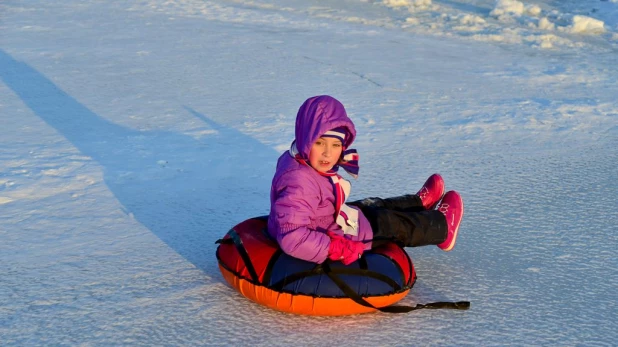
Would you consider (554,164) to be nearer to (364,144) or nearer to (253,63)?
(364,144)

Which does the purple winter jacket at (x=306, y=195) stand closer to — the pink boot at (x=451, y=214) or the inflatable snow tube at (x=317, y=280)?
the inflatable snow tube at (x=317, y=280)

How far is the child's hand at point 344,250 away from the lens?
3045 millimetres

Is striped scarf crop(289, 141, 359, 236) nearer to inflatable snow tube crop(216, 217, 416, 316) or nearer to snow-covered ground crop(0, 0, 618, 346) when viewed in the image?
inflatable snow tube crop(216, 217, 416, 316)

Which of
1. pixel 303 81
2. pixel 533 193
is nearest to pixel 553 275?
pixel 533 193

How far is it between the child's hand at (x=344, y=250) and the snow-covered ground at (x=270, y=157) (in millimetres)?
226

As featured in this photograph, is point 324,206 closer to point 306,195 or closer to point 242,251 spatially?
point 306,195

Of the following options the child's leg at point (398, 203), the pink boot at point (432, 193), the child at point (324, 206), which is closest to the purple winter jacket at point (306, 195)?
the child at point (324, 206)

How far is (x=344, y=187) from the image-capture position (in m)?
3.30

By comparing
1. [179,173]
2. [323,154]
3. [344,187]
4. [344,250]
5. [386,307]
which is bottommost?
[179,173]

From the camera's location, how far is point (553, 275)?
11.2ft

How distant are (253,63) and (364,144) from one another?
8.35 feet

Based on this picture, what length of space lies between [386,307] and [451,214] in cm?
73

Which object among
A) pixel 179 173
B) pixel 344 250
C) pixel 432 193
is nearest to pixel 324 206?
pixel 344 250

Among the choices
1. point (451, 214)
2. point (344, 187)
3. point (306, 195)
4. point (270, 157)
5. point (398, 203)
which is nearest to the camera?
point (306, 195)
